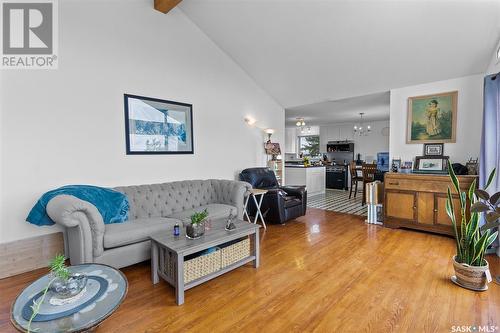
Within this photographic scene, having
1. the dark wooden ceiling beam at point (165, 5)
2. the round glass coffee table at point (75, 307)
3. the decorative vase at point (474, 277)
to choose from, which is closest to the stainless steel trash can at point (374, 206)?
the decorative vase at point (474, 277)

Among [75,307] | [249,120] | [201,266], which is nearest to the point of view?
[75,307]

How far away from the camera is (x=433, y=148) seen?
392 centimetres

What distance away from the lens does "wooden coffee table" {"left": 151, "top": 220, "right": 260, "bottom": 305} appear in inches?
77.7

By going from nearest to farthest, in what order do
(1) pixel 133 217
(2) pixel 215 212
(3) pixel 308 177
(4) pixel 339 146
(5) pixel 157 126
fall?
(1) pixel 133 217
(2) pixel 215 212
(5) pixel 157 126
(3) pixel 308 177
(4) pixel 339 146

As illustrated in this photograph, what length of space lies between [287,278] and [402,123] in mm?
3555

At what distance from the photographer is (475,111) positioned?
357cm

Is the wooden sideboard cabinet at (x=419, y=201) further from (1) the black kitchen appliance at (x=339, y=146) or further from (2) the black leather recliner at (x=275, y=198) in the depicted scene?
(1) the black kitchen appliance at (x=339, y=146)

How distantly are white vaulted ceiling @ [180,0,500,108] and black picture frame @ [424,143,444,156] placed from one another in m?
1.06

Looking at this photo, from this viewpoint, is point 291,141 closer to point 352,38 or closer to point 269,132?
point 269,132

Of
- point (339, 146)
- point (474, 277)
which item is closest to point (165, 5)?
point (474, 277)

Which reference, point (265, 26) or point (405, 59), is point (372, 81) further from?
point (265, 26)

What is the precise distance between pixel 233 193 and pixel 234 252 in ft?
4.44

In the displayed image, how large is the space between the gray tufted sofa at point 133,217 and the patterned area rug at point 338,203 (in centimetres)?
256

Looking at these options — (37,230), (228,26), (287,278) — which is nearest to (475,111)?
(287,278)
